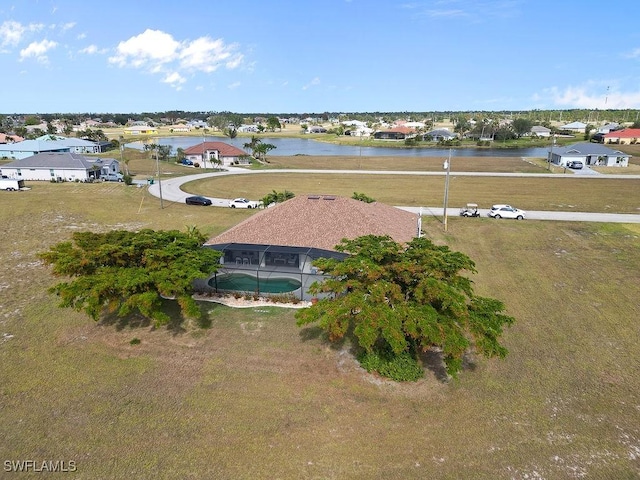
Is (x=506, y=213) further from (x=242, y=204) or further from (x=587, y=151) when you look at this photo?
(x=587, y=151)

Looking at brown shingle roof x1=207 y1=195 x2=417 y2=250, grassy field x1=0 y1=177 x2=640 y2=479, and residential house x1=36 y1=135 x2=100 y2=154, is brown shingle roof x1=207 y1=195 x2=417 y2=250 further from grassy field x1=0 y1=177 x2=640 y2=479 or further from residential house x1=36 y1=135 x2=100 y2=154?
residential house x1=36 y1=135 x2=100 y2=154

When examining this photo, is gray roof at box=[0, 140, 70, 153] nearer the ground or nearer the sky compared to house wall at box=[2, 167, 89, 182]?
nearer the sky

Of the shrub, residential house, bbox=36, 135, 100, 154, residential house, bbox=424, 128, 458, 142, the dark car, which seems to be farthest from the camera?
residential house, bbox=424, 128, 458, 142

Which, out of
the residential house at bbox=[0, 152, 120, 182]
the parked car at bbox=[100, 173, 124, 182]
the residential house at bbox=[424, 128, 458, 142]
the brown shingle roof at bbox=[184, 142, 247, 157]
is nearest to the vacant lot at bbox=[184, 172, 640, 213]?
the parked car at bbox=[100, 173, 124, 182]

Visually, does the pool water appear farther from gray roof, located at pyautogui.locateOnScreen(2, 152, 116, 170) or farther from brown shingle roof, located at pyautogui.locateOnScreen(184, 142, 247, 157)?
brown shingle roof, located at pyautogui.locateOnScreen(184, 142, 247, 157)

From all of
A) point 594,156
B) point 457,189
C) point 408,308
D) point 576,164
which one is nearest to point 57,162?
point 457,189

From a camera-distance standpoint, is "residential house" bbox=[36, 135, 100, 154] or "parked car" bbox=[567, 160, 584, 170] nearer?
"parked car" bbox=[567, 160, 584, 170]

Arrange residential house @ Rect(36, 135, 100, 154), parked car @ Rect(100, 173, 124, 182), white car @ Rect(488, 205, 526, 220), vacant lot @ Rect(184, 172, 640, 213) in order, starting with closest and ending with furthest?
1. white car @ Rect(488, 205, 526, 220)
2. vacant lot @ Rect(184, 172, 640, 213)
3. parked car @ Rect(100, 173, 124, 182)
4. residential house @ Rect(36, 135, 100, 154)

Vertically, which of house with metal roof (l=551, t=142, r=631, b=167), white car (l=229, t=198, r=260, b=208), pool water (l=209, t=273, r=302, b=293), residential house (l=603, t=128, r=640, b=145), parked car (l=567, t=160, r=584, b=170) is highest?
residential house (l=603, t=128, r=640, b=145)

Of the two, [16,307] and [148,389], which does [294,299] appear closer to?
[148,389]
